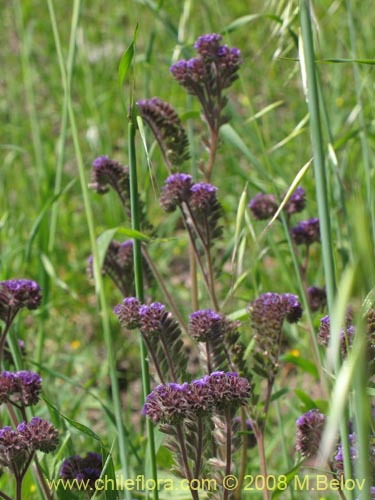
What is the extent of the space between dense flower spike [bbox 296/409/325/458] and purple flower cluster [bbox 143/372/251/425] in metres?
0.21

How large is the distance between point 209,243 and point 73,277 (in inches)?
66.2

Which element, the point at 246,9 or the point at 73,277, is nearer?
the point at 73,277

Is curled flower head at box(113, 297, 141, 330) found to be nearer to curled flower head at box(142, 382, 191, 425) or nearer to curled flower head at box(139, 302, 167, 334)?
curled flower head at box(139, 302, 167, 334)

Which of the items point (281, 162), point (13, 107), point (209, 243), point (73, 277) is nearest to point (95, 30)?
point (13, 107)

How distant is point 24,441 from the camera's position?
4.38 ft

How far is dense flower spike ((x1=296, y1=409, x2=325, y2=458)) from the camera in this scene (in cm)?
147

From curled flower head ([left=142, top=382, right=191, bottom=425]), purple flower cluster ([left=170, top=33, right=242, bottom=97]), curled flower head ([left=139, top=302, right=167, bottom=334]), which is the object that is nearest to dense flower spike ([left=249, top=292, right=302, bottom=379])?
curled flower head ([left=139, top=302, right=167, bottom=334])

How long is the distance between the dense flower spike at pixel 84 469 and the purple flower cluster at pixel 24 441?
125 mm

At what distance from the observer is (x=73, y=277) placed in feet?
11.0

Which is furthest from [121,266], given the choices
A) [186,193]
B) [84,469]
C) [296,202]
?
[84,469]

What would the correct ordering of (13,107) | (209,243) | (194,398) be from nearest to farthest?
(194,398)
(209,243)
(13,107)

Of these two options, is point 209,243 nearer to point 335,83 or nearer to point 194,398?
point 194,398

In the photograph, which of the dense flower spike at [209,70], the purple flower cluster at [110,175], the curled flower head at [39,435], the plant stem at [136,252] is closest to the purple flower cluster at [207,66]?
the dense flower spike at [209,70]

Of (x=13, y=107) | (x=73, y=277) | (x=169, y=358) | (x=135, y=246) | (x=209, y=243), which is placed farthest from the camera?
(x=13, y=107)
